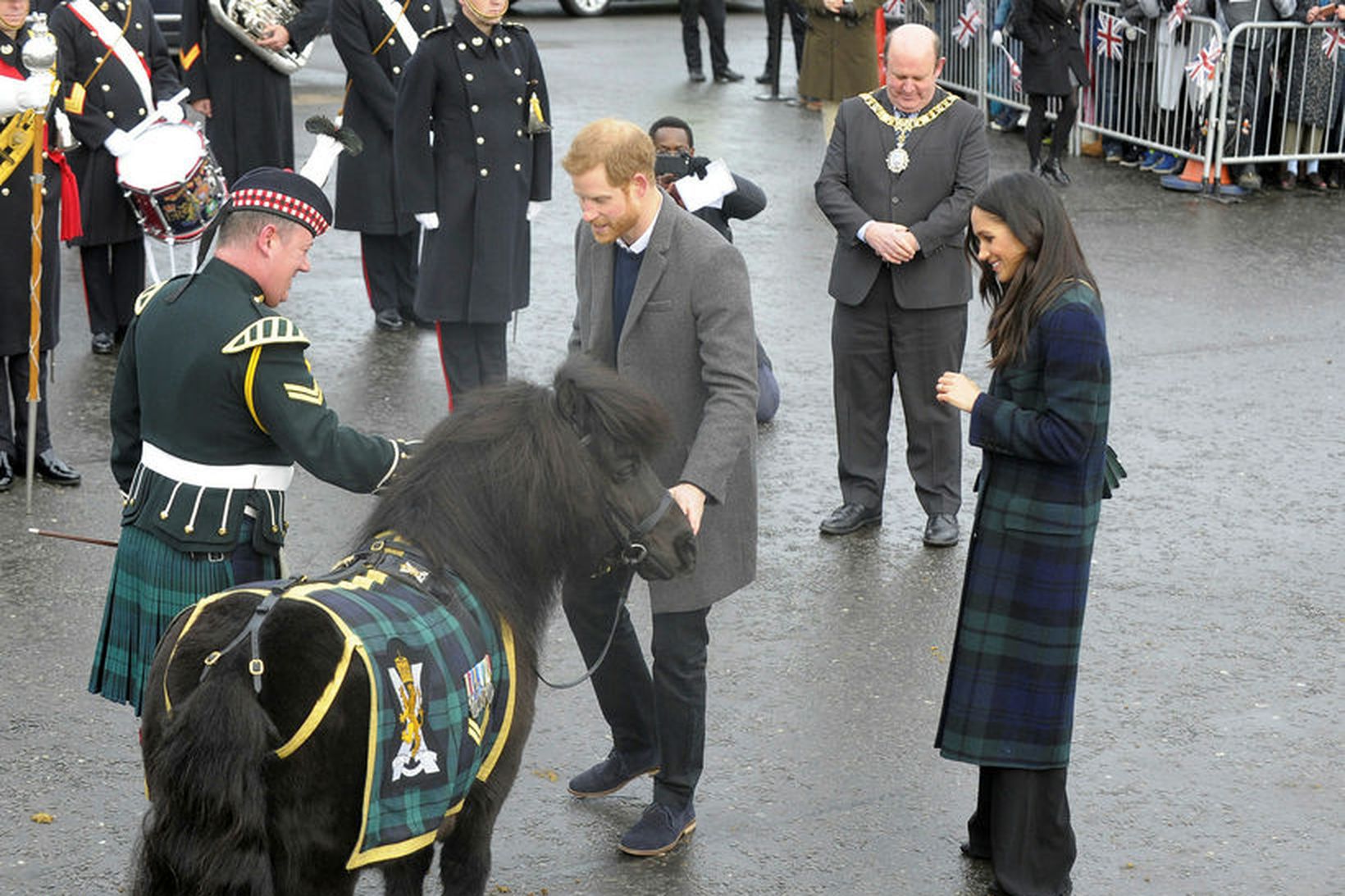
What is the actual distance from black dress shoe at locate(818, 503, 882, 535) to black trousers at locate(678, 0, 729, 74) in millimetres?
10704

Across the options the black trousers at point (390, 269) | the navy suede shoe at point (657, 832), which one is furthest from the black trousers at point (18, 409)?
the navy suede shoe at point (657, 832)

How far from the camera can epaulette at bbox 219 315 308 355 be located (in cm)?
406

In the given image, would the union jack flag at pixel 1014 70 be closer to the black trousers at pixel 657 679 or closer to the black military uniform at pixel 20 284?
the black military uniform at pixel 20 284

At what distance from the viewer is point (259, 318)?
Result: 4129mm

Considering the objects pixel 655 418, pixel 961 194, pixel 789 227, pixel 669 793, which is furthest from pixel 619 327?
pixel 789 227

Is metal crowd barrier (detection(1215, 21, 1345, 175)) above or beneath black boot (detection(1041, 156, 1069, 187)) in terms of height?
above

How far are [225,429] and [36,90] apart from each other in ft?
11.3

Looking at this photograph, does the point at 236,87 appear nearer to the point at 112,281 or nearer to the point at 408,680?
the point at 112,281

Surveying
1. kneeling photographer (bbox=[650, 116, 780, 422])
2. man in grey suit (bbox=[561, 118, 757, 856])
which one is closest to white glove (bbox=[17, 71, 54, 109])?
kneeling photographer (bbox=[650, 116, 780, 422])

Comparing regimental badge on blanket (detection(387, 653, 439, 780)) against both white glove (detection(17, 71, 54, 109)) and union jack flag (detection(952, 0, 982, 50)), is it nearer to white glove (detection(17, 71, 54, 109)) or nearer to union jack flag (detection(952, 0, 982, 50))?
white glove (detection(17, 71, 54, 109))

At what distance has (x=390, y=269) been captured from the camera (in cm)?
993

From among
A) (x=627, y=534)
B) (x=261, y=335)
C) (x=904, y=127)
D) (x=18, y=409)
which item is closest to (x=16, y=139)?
(x=18, y=409)

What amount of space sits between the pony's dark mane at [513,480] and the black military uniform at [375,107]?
18.9ft

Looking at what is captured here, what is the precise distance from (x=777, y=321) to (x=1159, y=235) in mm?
3375
